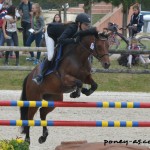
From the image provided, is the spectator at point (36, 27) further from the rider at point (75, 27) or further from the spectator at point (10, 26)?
the rider at point (75, 27)

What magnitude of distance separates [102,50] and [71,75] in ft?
2.09

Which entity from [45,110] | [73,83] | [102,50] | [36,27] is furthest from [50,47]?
[36,27]

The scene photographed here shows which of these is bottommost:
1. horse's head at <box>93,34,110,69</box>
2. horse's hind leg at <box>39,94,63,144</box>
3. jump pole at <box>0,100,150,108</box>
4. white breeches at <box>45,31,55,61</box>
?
horse's hind leg at <box>39,94,63,144</box>

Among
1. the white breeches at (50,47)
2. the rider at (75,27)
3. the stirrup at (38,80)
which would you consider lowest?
the stirrup at (38,80)

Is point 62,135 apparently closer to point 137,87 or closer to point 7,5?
point 137,87

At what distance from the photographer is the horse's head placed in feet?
24.2

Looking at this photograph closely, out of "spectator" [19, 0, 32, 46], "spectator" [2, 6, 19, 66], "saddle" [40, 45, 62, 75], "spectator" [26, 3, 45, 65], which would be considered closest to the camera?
"saddle" [40, 45, 62, 75]

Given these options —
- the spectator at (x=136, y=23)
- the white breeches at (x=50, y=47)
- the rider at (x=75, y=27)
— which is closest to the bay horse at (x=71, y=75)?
the rider at (x=75, y=27)

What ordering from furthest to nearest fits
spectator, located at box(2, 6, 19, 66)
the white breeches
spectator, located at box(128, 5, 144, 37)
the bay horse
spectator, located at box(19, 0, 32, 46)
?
spectator, located at box(19, 0, 32, 46) → spectator, located at box(128, 5, 144, 37) → spectator, located at box(2, 6, 19, 66) → the white breeches → the bay horse

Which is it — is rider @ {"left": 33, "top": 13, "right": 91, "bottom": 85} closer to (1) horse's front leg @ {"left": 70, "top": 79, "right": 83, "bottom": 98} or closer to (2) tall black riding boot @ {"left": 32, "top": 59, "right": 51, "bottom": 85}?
(2) tall black riding boot @ {"left": 32, "top": 59, "right": 51, "bottom": 85}

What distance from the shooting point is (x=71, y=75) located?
25.5ft

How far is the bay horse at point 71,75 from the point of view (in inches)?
295

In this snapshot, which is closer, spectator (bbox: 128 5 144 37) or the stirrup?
the stirrup

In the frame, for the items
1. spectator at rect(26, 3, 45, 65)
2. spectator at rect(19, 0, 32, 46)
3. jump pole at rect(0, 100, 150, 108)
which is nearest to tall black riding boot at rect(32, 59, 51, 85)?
jump pole at rect(0, 100, 150, 108)
